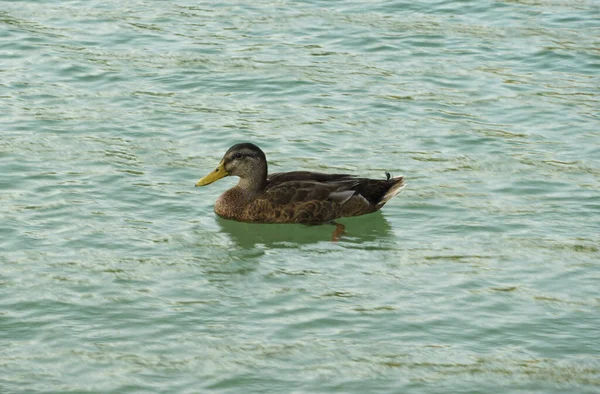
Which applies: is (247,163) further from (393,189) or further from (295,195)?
(393,189)

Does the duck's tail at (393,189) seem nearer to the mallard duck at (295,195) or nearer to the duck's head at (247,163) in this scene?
the mallard duck at (295,195)

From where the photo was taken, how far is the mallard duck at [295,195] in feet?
44.3

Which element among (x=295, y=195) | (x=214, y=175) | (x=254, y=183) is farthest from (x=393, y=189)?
(x=214, y=175)

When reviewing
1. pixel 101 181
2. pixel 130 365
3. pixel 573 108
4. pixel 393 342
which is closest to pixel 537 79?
pixel 573 108

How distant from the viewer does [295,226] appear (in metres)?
13.5

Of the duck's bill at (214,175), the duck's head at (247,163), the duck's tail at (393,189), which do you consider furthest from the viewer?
the duck's bill at (214,175)

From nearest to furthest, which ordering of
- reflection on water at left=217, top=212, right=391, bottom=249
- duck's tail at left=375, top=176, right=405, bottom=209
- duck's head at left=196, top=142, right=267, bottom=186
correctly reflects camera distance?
reflection on water at left=217, top=212, right=391, bottom=249, duck's tail at left=375, top=176, right=405, bottom=209, duck's head at left=196, top=142, right=267, bottom=186

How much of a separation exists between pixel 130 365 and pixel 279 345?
1.20 m

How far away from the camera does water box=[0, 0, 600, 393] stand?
1019 centimetres

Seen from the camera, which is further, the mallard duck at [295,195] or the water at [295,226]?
the mallard duck at [295,195]

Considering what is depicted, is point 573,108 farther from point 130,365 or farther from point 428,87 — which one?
point 130,365

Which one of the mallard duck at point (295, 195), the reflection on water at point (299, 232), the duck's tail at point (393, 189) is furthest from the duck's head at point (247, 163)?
the duck's tail at point (393, 189)

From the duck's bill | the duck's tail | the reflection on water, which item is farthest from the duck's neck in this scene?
the duck's tail

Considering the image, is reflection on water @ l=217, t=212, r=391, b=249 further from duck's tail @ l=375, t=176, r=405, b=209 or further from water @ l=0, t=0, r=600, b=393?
duck's tail @ l=375, t=176, r=405, b=209
